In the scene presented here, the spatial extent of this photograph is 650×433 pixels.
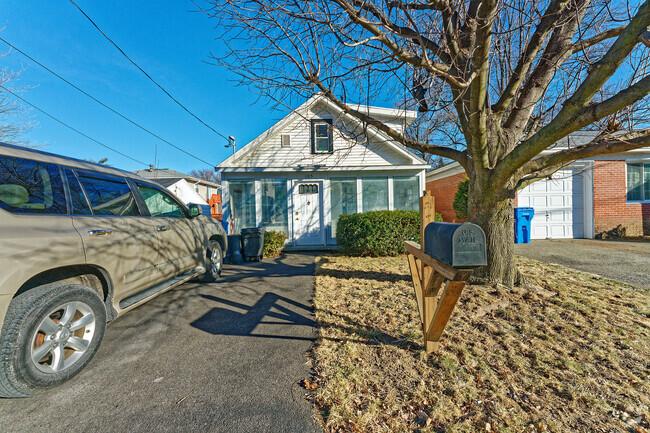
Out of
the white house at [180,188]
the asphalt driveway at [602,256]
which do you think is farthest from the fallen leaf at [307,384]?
the white house at [180,188]

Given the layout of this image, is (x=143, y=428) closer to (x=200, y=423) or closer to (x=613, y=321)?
(x=200, y=423)

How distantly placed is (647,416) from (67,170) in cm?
521

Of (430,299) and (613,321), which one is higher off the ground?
(430,299)

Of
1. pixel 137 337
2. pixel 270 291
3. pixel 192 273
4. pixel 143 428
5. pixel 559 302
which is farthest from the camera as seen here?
pixel 270 291

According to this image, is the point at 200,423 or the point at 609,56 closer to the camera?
the point at 200,423

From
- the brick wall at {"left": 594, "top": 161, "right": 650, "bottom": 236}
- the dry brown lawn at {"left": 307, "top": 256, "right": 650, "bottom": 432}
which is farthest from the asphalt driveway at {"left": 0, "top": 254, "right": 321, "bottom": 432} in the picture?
the brick wall at {"left": 594, "top": 161, "right": 650, "bottom": 236}

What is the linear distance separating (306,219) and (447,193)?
27.1ft

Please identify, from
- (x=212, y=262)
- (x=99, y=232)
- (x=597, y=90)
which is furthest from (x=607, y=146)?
(x=212, y=262)

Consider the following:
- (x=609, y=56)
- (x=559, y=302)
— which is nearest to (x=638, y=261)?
(x=559, y=302)

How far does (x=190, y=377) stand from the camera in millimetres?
2395

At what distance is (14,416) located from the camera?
1.92 m

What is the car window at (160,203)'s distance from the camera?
4.10 m

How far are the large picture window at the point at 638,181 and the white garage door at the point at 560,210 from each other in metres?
1.81

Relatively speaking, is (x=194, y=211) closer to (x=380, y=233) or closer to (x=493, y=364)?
(x=380, y=233)
